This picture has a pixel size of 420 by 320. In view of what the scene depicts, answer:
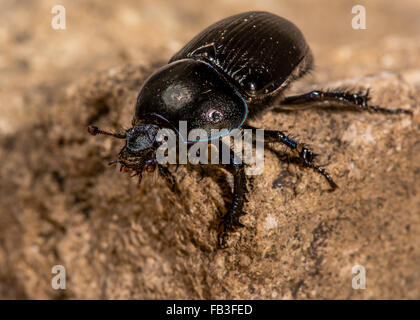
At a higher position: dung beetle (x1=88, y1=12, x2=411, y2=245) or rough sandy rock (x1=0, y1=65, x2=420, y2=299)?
dung beetle (x1=88, y1=12, x2=411, y2=245)

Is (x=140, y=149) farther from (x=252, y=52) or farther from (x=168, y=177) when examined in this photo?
(x=252, y=52)

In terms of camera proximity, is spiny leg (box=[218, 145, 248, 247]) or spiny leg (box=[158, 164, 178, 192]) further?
spiny leg (box=[158, 164, 178, 192])

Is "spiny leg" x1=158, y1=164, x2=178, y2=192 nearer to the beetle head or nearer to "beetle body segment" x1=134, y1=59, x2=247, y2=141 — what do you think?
the beetle head

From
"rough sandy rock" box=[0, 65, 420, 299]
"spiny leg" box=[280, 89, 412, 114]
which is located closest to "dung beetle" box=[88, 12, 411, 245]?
"spiny leg" box=[280, 89, 412, 114]

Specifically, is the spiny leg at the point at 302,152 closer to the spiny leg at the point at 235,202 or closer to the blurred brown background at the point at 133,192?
the blurred brown background at the point at 133,192

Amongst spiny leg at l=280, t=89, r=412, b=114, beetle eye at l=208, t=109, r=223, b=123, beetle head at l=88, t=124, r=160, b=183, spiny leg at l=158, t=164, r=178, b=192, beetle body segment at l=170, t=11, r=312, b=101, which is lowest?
spiny leg at l=158, t=164, r=178, b=192

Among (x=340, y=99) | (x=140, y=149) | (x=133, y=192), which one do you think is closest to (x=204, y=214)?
(x=140, y=149)

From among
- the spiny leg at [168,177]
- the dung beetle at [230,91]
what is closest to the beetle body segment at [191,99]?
the dung beetle at [230,91]

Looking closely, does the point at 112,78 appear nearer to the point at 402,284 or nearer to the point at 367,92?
the point at 367,92
